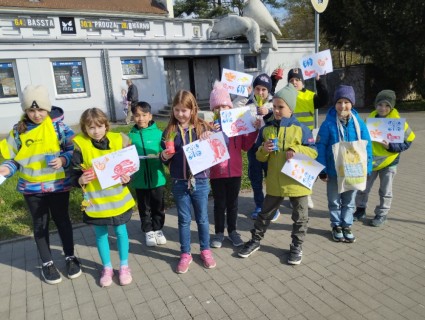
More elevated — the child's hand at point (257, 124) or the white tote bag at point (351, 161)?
the child's hand at point (257, 124)

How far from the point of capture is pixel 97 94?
647 inches

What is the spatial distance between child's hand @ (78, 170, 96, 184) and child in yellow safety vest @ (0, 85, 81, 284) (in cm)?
31

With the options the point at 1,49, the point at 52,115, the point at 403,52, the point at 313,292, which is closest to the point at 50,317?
the point at 52,115

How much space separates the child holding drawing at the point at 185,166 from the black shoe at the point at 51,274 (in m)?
1.25

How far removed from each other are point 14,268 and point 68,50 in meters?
13.7

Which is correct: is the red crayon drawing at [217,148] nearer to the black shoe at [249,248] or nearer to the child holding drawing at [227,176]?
the child holding drawing at [227,176]

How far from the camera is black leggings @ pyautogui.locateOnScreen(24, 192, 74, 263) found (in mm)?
3494

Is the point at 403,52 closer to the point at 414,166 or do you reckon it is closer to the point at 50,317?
the point at 414,166

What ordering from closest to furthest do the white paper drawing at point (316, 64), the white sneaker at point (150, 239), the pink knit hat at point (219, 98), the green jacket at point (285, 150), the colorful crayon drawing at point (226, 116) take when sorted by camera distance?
1. the green jacket at point (285, 150)
2. the colorful crayon drawing at point (226, 116)
3. the pink knit hat at point (219, 98)
4. the white sneaker at point (150, 239)
5. the white paper drawing at point (316, 64)

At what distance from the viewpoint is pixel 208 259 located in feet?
12.2

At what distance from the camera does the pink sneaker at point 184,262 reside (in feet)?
11.9

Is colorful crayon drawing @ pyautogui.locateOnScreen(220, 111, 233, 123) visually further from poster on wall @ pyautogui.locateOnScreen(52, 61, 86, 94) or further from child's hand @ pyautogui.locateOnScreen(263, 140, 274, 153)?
poster on wall @ pyautogui.locateOnScreen(52, 61, 86, 94)

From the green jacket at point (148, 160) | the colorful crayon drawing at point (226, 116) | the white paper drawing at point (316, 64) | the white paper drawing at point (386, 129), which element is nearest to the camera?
the colorful crayon drawing at point (226, 116)

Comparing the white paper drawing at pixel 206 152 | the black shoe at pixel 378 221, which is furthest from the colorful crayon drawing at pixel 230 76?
the black shoe at pixel 378 221
